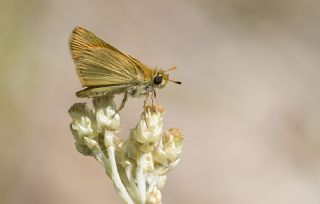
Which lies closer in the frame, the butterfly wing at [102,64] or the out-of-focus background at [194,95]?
the butterfly wing at [102,64]

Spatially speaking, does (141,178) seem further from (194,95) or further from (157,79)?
(194,95)

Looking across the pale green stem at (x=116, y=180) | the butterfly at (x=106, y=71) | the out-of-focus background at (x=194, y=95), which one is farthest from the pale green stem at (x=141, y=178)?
the out-of-focus background at (x=194, y=95)

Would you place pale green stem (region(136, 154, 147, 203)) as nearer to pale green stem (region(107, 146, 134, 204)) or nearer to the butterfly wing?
pale green stem (region(107, 146, 134, 204))

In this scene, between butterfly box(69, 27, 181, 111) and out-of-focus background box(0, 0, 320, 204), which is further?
out-of-focus background box(0, 0, 320, 204)

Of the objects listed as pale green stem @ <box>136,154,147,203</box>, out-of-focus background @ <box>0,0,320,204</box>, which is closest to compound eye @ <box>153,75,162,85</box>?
pale green stem @ <box>136,154,147,203</box>

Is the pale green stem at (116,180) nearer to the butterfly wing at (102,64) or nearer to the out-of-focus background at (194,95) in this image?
the butterfly wing at (102,64)
